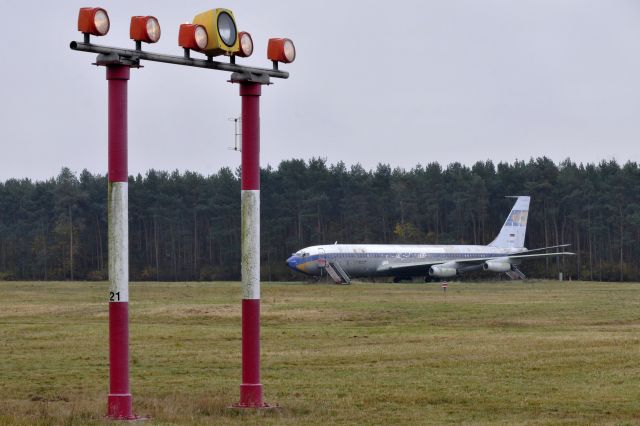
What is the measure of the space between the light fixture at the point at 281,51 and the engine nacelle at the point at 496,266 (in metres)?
75.3

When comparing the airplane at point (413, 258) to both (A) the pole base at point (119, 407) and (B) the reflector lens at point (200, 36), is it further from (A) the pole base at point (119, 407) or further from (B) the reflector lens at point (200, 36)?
(B) the reflector lens at point (200, 36)

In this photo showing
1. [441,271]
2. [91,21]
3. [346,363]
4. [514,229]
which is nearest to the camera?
[91,21]

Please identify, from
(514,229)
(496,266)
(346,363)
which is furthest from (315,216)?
(346,363)

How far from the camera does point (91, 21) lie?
53.1 ft

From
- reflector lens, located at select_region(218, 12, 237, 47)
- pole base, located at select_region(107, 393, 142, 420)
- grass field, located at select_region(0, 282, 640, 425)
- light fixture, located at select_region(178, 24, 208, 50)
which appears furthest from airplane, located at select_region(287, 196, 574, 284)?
light fixture, located at select_region(178, 24, 208, 50)

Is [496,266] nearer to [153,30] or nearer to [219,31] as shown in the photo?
[219,31]

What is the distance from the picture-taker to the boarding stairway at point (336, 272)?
83.3 meters

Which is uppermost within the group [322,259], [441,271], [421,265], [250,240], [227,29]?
[227,29]

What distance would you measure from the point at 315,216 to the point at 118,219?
11137cm

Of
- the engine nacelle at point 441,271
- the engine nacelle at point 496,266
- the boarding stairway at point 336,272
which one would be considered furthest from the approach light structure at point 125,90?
the engine nacelle at point 496,266

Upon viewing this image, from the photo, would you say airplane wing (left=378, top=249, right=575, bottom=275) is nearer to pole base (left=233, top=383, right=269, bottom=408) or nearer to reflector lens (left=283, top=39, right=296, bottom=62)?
pole base (left=233, top=383, right=269, bottom=408)

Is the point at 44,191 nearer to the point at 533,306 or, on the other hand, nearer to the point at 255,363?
the point at 533,306

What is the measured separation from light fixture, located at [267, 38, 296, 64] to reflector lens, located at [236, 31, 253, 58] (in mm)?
475

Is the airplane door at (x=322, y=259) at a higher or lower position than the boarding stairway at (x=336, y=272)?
higher
